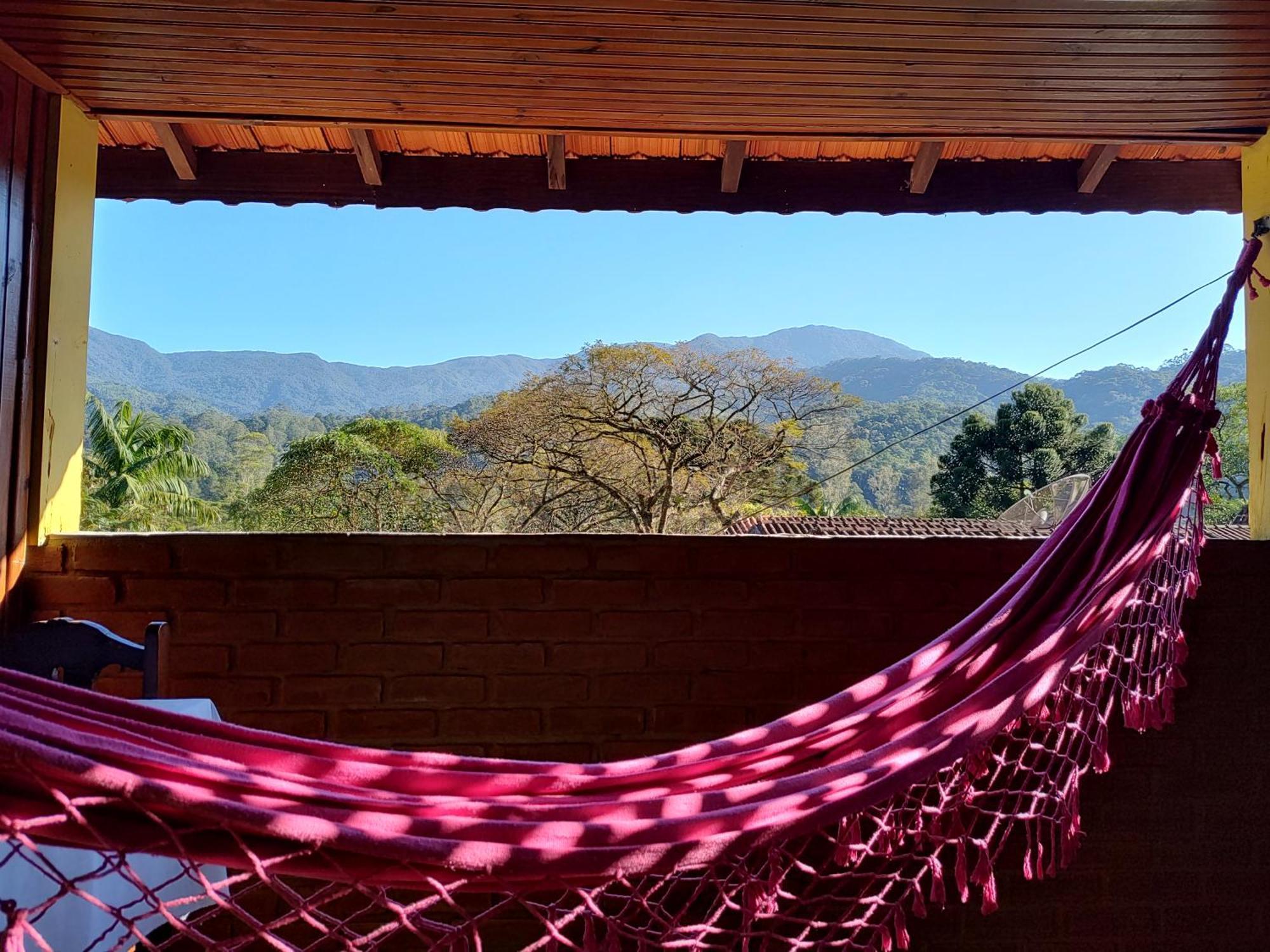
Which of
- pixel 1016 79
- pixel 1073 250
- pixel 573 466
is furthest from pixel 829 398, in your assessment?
pixel 1073 250

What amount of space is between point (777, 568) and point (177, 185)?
1.96 m

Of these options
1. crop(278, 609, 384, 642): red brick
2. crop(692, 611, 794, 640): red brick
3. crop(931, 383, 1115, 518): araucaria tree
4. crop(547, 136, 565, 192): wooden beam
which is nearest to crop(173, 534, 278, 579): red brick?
crop(278, 609, 384, 642): red brick

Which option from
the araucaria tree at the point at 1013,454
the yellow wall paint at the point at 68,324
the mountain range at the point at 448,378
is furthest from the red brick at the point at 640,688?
the araucaria tree at the point at 1013,454

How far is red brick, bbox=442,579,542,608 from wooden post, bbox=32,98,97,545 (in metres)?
0.85

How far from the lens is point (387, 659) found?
68.7 inches

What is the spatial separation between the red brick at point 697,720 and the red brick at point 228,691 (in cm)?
81

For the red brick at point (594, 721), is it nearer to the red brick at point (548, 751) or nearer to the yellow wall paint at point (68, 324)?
the red brick at point (548, 751)

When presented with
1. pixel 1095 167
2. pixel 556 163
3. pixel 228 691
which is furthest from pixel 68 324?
pixel 1095 167

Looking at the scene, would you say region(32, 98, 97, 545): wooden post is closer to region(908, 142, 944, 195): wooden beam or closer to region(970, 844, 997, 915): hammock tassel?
region(970, 844, 997, 915): hammock tassel

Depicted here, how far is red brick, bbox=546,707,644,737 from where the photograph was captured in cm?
176

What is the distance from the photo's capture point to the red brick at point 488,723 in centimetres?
175

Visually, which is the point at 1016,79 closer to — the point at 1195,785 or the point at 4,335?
the point at 1195,785

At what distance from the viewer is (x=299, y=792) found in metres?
0.70

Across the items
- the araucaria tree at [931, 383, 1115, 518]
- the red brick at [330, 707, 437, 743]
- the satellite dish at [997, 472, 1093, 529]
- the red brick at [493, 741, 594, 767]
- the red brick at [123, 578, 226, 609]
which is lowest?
the red brick at [493, 741, 594, 767]
